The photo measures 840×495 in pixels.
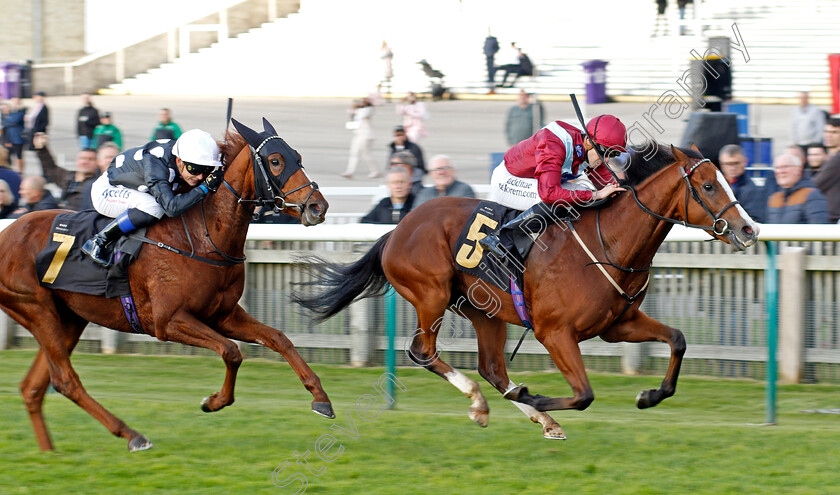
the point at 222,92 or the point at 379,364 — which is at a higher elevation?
the point at 222,92

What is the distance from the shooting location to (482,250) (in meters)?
5.30

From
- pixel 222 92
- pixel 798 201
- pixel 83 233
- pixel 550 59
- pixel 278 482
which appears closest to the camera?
pixel 278 482

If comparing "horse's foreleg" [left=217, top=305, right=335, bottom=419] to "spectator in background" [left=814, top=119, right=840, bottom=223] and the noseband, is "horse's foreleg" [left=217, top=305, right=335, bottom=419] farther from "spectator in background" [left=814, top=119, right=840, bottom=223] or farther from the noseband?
"spectator in background" [left=814, top=119, right=840, bottom=223]

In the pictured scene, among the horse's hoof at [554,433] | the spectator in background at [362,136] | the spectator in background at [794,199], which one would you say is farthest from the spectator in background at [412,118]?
the horse's hoof at [554,433]

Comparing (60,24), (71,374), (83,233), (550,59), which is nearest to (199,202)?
(83,233)

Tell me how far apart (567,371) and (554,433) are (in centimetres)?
47

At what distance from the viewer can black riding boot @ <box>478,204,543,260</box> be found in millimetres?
5094

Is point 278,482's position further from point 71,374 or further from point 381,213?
point 381,213

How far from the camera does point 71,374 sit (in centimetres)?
506

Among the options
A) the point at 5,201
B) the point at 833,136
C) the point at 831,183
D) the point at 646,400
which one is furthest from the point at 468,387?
the point at 5,201

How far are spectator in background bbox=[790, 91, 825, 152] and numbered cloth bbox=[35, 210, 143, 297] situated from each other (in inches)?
325

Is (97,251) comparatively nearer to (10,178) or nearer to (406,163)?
(406,163)

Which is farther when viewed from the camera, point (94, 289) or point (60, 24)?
point (60, 24)

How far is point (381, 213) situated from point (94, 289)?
257cm
